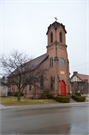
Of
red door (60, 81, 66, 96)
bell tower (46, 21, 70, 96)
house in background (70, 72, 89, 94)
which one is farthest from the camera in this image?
house in background (70, 72, 89, 94)

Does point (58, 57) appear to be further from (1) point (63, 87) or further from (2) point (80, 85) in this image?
(2) point (80, 85)

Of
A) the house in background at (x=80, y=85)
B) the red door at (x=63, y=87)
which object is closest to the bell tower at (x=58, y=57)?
the red door at (x=63, y=87)

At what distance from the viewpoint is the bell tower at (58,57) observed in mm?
26398

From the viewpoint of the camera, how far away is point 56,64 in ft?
87.9

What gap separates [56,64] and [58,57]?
2.01 metres

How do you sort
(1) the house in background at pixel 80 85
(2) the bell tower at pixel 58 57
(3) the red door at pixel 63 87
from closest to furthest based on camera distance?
(2) the bell tower at pixel 58 57, (3) the red door at pixel 63 87, (1) the house in background at pixel 80 85

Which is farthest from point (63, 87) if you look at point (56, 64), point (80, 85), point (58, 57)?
point (80, 85)

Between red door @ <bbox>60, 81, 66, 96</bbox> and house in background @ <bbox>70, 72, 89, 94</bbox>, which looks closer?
red door @ <bbox>60, 81, 66, 96</bbox>

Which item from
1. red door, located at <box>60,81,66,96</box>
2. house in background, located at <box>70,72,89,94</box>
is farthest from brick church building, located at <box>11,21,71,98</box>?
house in background, located at <box>70,72,89,94</box>

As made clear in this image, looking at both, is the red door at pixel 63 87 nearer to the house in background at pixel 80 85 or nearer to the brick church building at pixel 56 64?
the brick church building at pixel 56 64

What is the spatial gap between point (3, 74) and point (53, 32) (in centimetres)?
1675

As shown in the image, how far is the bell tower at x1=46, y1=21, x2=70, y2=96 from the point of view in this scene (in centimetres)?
2640

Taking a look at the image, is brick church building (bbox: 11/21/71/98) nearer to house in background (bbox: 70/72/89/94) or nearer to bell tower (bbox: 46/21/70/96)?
bell tower (bbox: 46/21/70/96)

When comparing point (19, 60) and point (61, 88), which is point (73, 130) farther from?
point (61, 88)
